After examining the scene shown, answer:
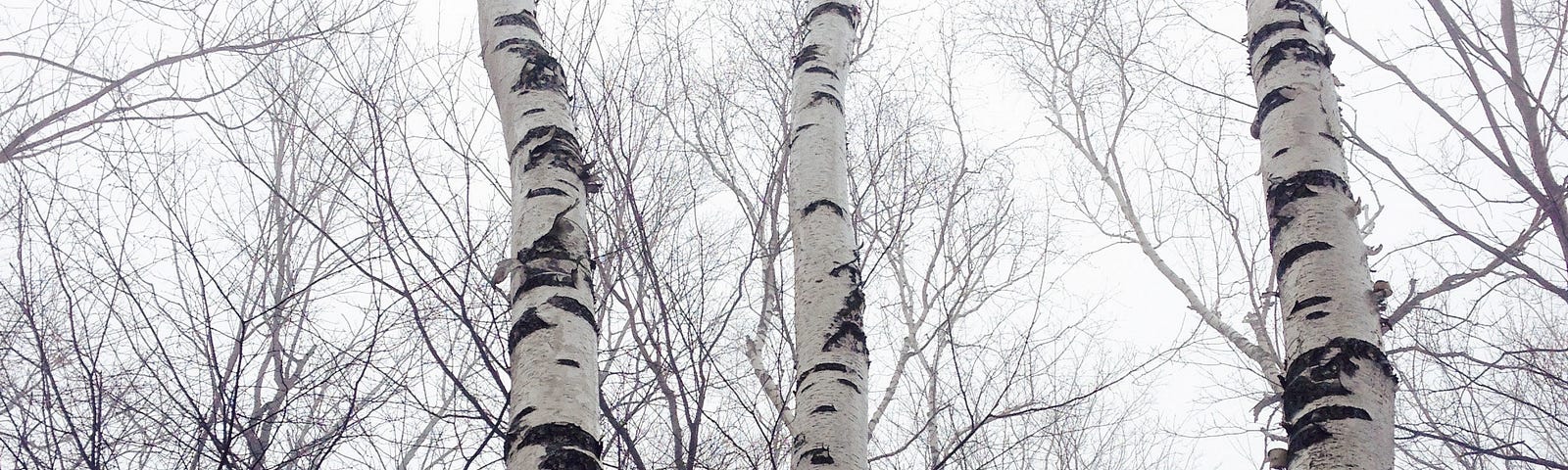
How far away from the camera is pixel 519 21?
8.38ft

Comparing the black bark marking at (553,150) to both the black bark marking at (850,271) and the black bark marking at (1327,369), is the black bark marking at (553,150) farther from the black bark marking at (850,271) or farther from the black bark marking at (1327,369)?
Result: the black bark marking at (1327,369)

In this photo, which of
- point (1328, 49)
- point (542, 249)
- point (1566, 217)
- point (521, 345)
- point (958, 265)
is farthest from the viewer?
point (958, 265)

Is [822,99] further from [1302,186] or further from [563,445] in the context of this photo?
[563,445]

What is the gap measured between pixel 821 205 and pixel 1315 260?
1333 millimetres

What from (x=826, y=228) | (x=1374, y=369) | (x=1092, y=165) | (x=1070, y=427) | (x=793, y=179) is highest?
(x=1092, y=165)

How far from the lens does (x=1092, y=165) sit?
357 inches

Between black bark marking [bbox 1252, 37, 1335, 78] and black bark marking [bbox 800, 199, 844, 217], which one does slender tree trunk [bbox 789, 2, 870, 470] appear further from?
black bark marking [bbox 1252, 37, 1335, 78]

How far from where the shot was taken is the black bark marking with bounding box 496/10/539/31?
2543mm

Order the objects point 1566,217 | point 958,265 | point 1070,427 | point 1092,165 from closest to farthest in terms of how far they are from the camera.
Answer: point 1566,217 → point 958,265 → point 1070,427 → point 1092,165

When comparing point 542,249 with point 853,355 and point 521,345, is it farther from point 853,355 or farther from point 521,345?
point 853,355

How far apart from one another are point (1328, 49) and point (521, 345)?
6.15 ft

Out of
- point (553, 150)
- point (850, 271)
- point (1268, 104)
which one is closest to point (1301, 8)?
point (1268, 104)

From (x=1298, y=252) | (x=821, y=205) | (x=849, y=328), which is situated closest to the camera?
(x=1298, y=252)

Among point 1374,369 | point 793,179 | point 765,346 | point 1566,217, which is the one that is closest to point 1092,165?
point 765,346
